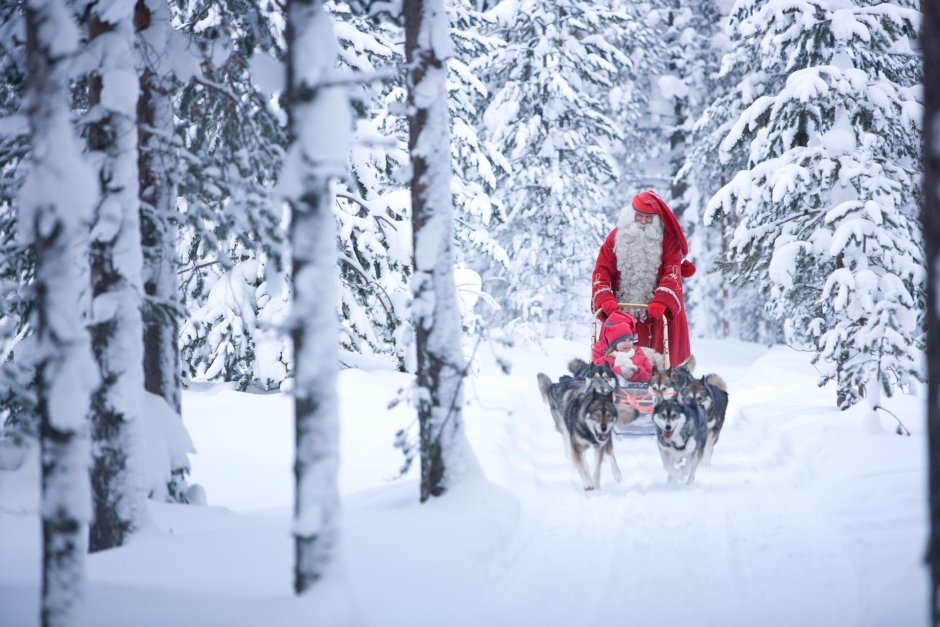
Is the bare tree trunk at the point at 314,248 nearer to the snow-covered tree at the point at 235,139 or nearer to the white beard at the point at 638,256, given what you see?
the snow-covered tree at the point at 235,139

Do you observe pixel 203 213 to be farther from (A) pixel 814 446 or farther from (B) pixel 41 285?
(A) pixel 814 446

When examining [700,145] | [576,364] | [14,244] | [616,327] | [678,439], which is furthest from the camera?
[700,145]

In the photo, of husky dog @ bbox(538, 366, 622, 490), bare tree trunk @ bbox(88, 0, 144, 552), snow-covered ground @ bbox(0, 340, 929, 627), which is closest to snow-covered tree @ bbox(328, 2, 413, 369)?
snow-covered ground @ bbox(0, 340, 929, 627)

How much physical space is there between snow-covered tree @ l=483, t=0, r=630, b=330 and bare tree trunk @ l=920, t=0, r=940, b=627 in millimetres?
16916

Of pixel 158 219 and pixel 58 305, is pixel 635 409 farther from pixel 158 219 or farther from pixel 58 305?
pixel 58 305

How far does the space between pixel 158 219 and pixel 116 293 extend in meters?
0.89

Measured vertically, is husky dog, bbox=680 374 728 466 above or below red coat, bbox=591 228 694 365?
below

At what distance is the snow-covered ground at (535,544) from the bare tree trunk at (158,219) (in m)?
1.00

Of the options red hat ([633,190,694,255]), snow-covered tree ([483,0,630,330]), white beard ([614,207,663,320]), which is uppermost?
snow-covered tree ([483,0,630,330])

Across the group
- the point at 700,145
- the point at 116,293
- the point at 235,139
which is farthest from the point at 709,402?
the point at 700,145

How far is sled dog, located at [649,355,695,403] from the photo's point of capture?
888 cm

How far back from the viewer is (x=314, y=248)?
11.4ft

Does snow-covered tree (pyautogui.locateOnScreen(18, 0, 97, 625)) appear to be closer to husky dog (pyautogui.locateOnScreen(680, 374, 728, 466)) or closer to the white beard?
husky dog (pyautogui.locateOnScreen(680, 374, 728, 466))

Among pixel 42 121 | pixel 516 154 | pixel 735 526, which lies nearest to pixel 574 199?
pixel 516 154
